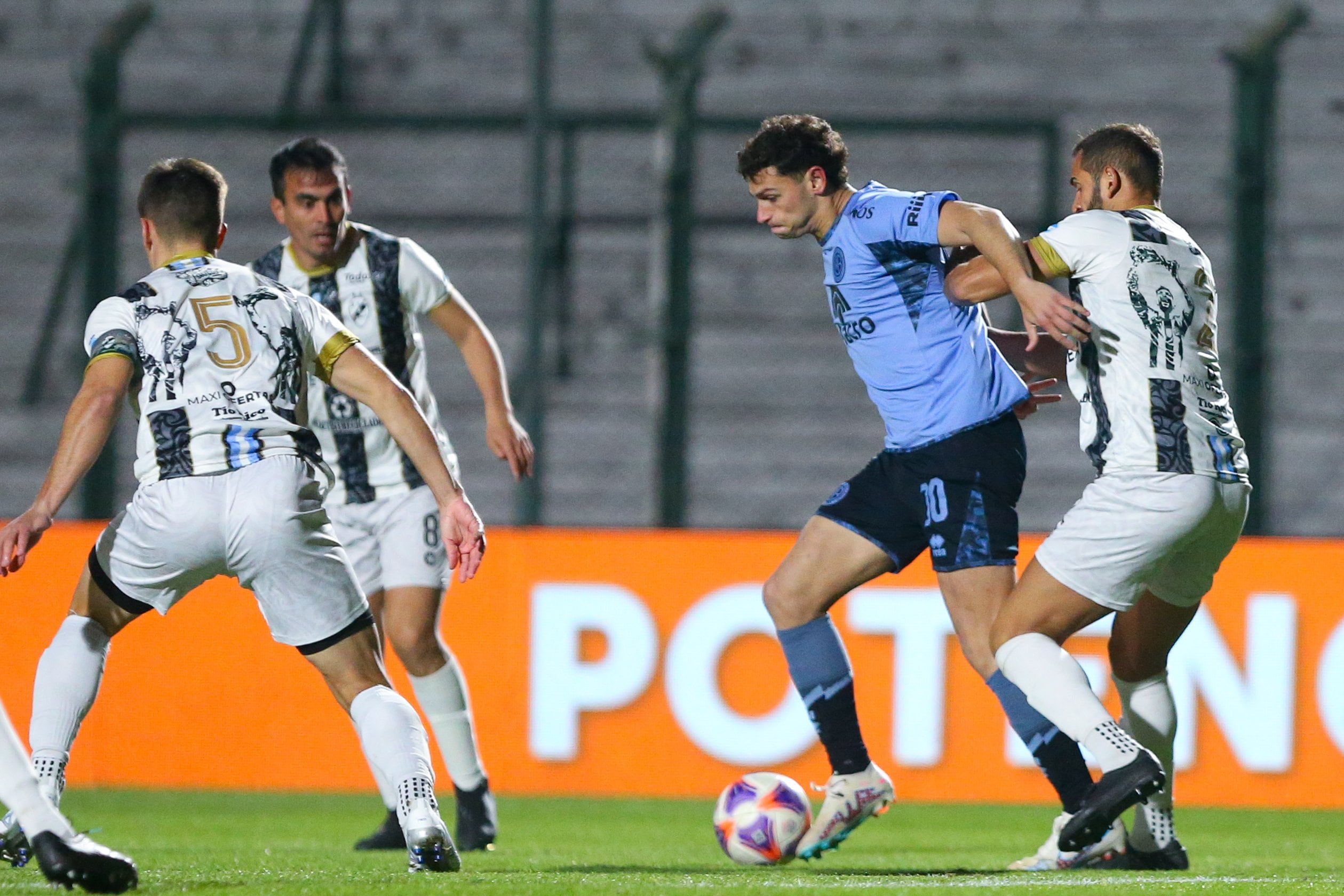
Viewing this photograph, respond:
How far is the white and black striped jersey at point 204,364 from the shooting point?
4.04 meters

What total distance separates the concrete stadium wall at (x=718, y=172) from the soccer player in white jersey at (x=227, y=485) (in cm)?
581

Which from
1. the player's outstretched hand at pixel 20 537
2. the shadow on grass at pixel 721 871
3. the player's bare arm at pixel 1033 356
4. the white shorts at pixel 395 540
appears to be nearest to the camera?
the player's outstretched hand at pixel 20 537

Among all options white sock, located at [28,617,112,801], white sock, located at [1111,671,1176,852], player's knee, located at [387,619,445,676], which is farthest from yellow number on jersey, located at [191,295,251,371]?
white sock, located at [1111,671,1176,852]

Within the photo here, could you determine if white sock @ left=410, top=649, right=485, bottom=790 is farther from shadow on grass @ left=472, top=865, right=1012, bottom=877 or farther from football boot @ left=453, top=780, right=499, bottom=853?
shadow on grass @ left=472, top=865, right=1012, bottom=877

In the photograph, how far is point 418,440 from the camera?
13.5 ft

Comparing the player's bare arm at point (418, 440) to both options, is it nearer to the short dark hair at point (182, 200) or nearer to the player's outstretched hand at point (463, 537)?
the player's outstretched hand at point (463, 537)

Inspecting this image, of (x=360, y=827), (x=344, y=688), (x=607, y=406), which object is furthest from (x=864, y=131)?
(x=344, y=688)

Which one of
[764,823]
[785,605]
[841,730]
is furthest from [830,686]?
[764,823]

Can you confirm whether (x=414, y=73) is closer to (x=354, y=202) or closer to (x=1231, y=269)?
(x=354, y=202)

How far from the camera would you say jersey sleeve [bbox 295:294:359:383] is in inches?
165

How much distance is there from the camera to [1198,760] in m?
7.06

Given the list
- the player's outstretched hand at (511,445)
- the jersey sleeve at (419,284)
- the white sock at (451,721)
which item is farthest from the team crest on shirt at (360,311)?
the white sock at (451,721)

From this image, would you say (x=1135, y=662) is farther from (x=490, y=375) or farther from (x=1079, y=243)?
(x=490, y=375)

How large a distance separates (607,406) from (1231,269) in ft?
12.1
